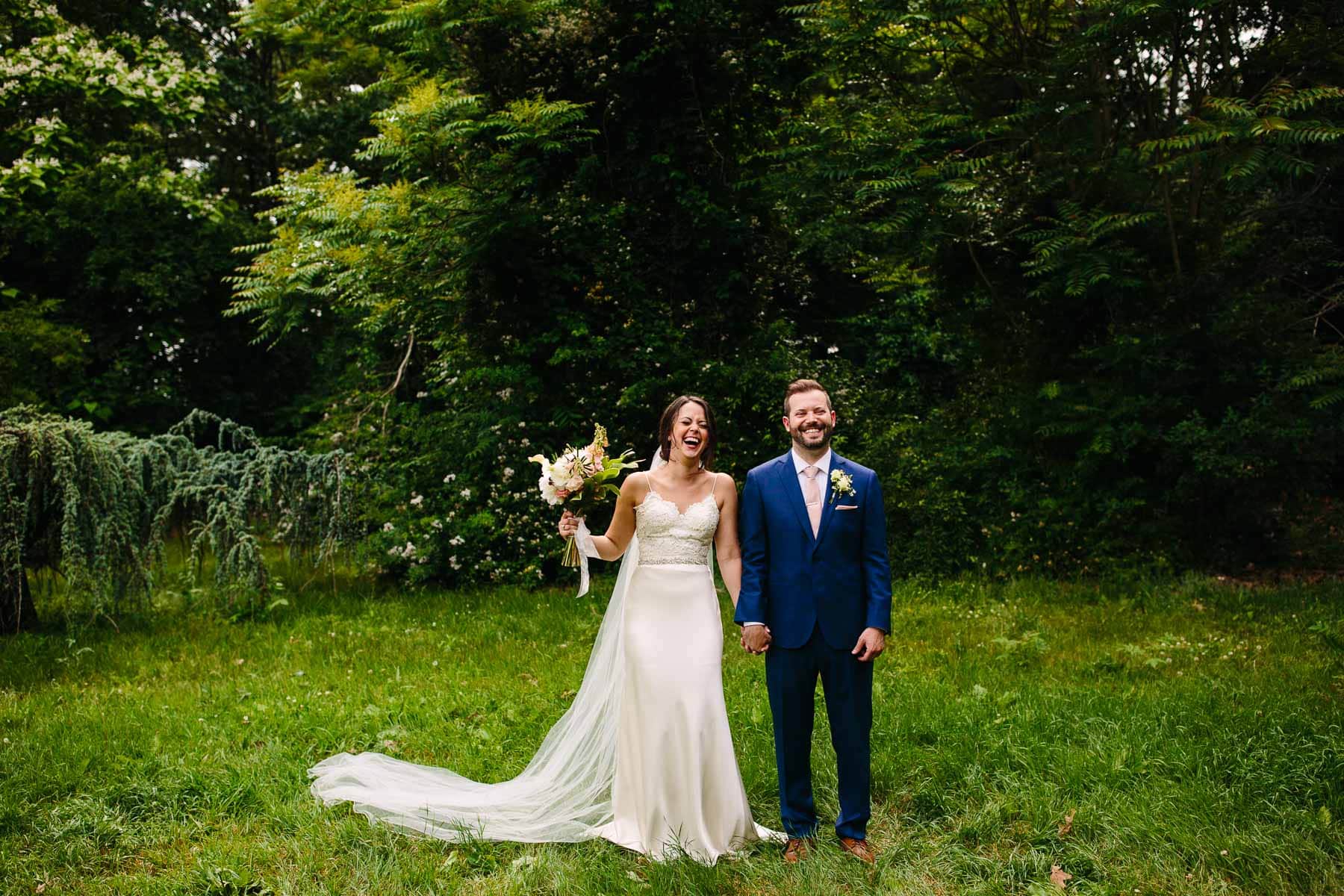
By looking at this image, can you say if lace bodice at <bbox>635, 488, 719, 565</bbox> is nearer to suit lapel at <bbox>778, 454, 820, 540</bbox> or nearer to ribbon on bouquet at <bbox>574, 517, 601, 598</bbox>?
ribbon on bouquet at <bbox>574, 517, 601, 598</bbox>

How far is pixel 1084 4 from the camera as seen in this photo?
10758 millimetres

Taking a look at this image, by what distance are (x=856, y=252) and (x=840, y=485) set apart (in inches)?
327

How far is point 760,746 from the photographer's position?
5.77m

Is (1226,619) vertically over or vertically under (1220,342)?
under

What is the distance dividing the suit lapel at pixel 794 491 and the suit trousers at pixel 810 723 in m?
0.47

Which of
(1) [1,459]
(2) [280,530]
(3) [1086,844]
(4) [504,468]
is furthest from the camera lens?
(4) [504,468]

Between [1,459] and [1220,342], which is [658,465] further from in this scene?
[1220,342]

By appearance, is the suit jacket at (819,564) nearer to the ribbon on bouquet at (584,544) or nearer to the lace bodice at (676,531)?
the lace bodice at (676,531)

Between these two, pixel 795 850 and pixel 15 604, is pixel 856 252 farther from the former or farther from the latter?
pixel 15 604

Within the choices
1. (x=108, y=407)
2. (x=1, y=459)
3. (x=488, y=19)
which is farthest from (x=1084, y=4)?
(x=108, y=407)

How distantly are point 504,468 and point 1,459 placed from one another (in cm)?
487

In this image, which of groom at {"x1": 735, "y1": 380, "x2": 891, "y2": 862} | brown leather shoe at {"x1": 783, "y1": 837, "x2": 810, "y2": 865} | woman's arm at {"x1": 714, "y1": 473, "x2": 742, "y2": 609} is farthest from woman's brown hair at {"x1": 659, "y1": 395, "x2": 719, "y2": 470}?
brown leather shoe at {"x1": 783, "y1": 837, "x2": 810, "y2": 865}

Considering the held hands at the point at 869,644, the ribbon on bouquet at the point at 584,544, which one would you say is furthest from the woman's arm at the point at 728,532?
the held hands at the point at 869,644

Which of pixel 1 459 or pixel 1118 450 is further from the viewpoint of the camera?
pixel 1118 450
